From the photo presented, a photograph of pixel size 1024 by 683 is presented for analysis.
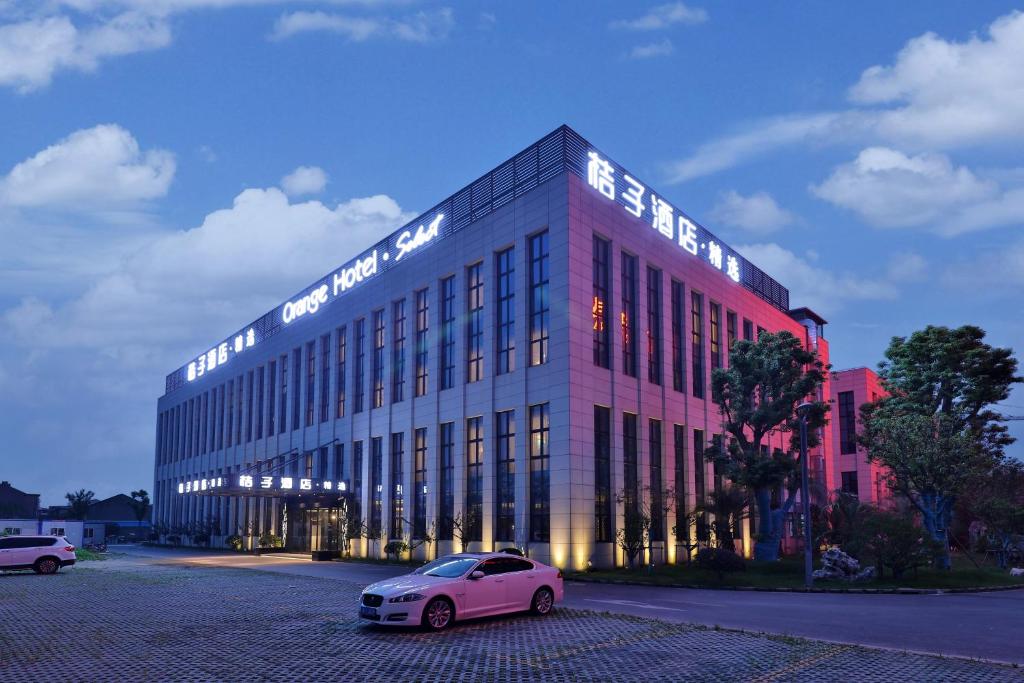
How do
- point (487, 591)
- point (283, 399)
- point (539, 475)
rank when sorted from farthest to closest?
point (283, 399) → point (539, 475) → point (487, 591)

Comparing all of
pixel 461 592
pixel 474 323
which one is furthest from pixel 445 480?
pixel 461 592

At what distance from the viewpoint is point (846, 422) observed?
8644 cm

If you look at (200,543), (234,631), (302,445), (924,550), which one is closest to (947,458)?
(924,550)

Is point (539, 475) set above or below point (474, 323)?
below

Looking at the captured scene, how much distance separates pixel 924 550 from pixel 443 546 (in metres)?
25.1

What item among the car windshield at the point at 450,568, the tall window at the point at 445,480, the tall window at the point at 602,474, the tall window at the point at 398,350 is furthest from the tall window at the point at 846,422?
the car windshield at the point at 450,568

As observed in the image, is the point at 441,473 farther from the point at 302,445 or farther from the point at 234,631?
the point at 234,631

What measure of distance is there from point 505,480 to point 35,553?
21933 millimetres

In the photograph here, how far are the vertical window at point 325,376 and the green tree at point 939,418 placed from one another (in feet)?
122

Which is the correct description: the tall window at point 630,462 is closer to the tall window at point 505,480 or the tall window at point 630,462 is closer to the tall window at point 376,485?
the tall window at point 505,480

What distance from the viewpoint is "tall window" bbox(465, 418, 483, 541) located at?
44.7 meters

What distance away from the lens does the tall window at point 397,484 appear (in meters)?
51.4

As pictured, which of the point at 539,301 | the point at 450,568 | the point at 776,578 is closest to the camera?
the point at 450,568

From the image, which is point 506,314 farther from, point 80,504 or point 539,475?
point 80,504
